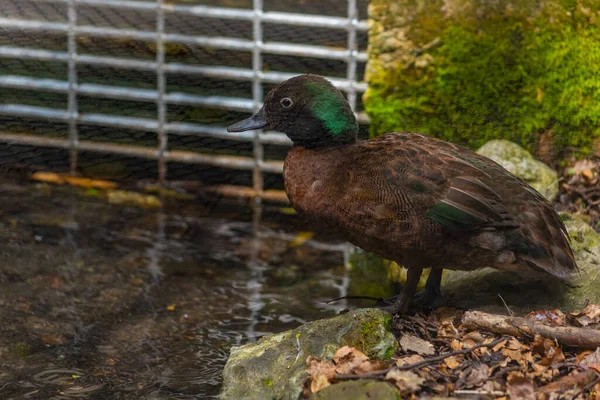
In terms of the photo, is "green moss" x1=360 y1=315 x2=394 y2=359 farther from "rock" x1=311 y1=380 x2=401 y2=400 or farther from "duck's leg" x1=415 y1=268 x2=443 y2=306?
"duck's leg" x1=415 y1=268 x2=443 y2=306

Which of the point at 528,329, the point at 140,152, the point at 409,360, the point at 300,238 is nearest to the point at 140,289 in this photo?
the point at 300,238

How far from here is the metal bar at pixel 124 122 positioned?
750 cm

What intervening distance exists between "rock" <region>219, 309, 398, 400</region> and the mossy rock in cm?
277

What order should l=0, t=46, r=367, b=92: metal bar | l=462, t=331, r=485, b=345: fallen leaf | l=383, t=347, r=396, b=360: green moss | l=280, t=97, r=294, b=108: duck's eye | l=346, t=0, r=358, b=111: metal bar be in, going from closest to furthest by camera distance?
1. l=383, t=347, r=396, b=360: green moss
2. l=462, t=331, r=485, b=345: fallen leaf
3. l=280, t=97, r=294, b=108: duck's eye
4. l=346, t=0, r=358, b=111: metal bar
5. l=0, t=46, r=367, b=92: metal bar

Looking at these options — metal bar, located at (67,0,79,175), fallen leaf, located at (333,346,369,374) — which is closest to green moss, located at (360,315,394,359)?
fallen leaf, located at (333,346,369,374)

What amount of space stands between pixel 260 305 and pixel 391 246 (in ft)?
5.69

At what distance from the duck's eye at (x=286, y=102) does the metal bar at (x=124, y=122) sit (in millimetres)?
2645

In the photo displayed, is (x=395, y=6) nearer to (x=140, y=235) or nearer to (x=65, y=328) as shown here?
(x=140, y=235)

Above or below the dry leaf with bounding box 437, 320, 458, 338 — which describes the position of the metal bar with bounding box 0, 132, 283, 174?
above

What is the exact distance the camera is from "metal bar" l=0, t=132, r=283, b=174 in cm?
750

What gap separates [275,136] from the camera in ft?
24.1

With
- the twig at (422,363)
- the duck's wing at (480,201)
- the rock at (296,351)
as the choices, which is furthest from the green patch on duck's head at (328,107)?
the twig at (422,363)

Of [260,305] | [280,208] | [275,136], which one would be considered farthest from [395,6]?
[260,305]

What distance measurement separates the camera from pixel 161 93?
7406 millimetres
